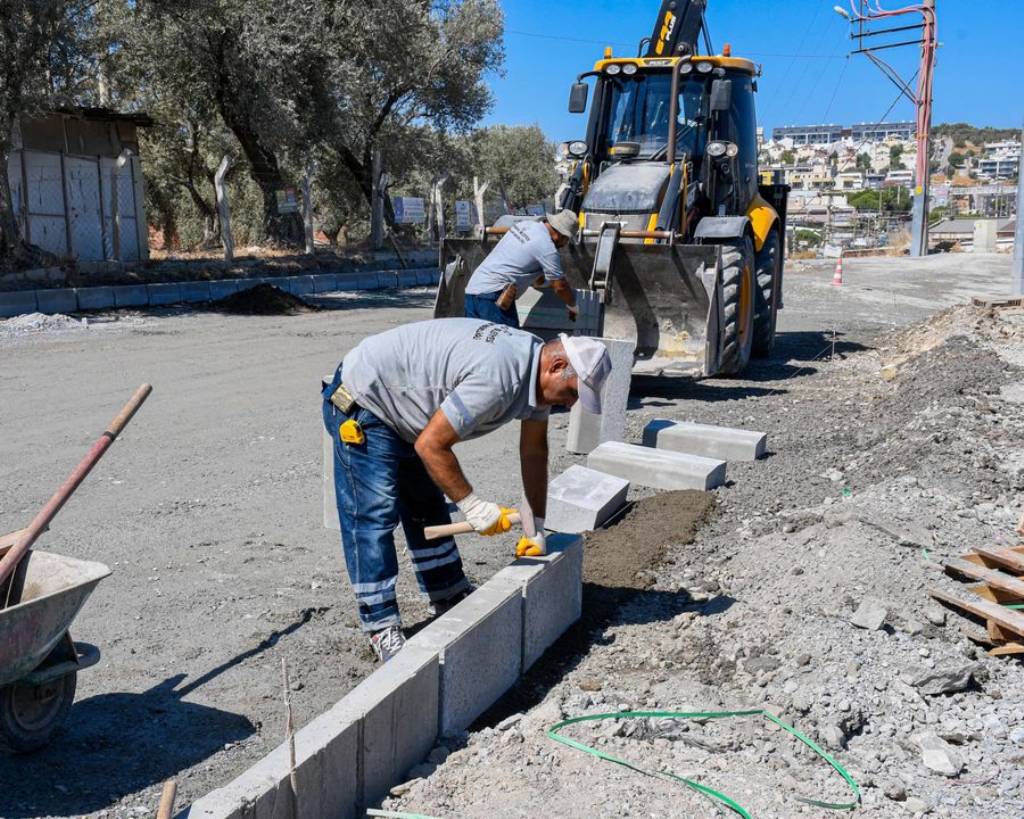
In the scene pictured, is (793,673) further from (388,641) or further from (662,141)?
(662,141)

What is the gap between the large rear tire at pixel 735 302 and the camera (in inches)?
394

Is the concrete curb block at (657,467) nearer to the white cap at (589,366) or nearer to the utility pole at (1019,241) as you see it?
the white cap at (589,366)

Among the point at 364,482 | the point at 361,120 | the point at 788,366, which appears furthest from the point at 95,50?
the point at 364,482

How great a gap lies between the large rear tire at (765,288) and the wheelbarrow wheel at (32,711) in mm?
9667

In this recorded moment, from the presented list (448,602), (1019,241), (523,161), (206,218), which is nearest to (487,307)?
(448,602)

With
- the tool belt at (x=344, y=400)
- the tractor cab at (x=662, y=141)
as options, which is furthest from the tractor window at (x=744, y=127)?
the tool belt at (x=344, y=400)

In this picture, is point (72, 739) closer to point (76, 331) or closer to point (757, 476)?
point (757, 476)

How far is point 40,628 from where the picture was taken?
10.7ft

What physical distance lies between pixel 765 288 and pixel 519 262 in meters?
4.93

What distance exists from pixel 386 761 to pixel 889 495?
396cm

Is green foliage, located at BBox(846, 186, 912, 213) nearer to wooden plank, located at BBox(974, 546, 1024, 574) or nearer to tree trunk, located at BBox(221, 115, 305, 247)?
tree trunk, located at BBox(221, 115, 305, 247)

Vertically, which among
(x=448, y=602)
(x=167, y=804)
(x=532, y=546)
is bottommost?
(x=448, y=602)

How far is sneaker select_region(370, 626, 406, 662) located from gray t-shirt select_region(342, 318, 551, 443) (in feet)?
2.46

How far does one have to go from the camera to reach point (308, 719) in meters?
4.02
